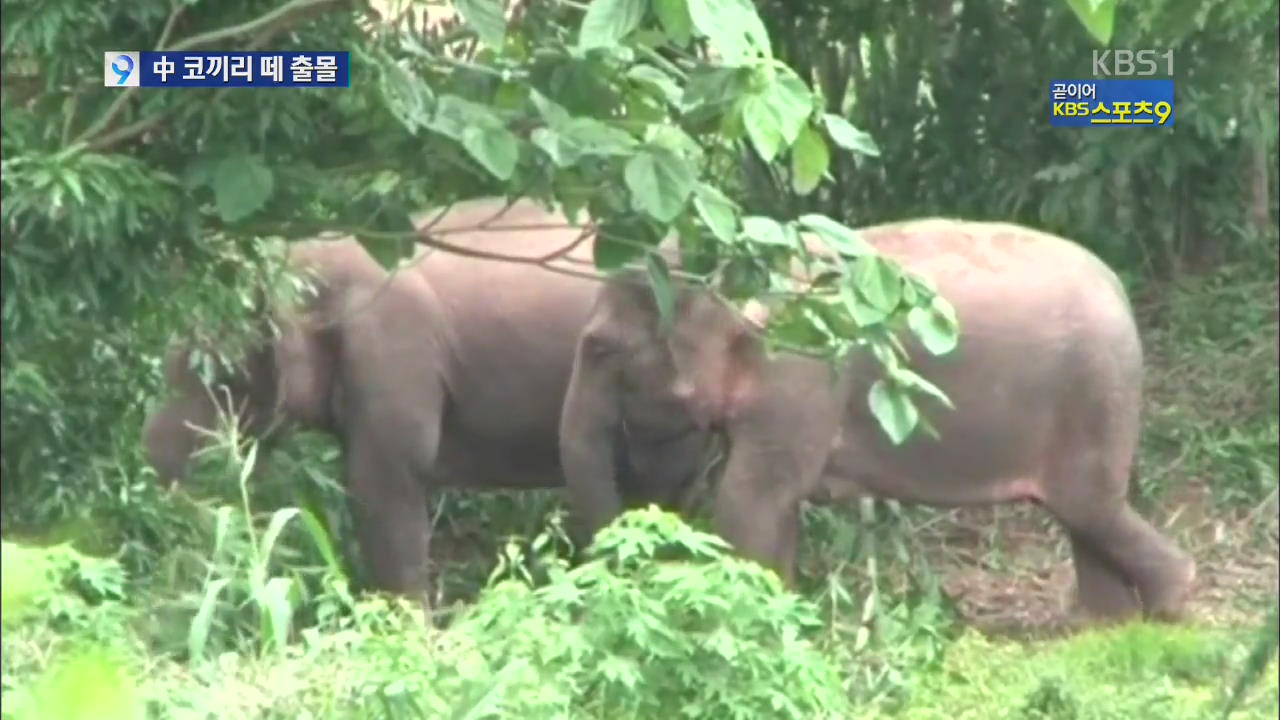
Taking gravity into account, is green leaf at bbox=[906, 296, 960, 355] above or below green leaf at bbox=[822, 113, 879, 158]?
below

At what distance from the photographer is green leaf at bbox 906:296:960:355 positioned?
11.9 feet

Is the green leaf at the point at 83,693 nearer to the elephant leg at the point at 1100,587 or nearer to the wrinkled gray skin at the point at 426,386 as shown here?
the wrinkled gray skin at the point at 426,386

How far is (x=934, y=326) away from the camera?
12.0 feet

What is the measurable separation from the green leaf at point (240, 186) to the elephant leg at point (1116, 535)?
2.75m

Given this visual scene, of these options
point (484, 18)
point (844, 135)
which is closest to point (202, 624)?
point (484, 18)

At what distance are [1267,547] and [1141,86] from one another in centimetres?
184

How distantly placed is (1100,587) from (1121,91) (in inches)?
54.0

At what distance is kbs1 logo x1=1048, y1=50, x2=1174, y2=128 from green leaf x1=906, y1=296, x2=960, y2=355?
3.35 ft

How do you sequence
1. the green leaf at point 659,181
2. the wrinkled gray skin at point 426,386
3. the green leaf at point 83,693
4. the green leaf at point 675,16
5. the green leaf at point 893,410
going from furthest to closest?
the wrinkled gray skin at point 426,386 → the green leaf at point 893,410 → the green leaf at point 659,181 → the green leaf at point 675,16 → the green leaf at point 83,693

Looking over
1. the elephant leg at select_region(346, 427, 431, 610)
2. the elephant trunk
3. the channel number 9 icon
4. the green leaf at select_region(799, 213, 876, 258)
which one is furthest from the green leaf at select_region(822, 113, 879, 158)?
the elephant leg at select_region(346, 427, 431, 610)

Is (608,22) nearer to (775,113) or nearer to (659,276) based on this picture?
(775,113)
